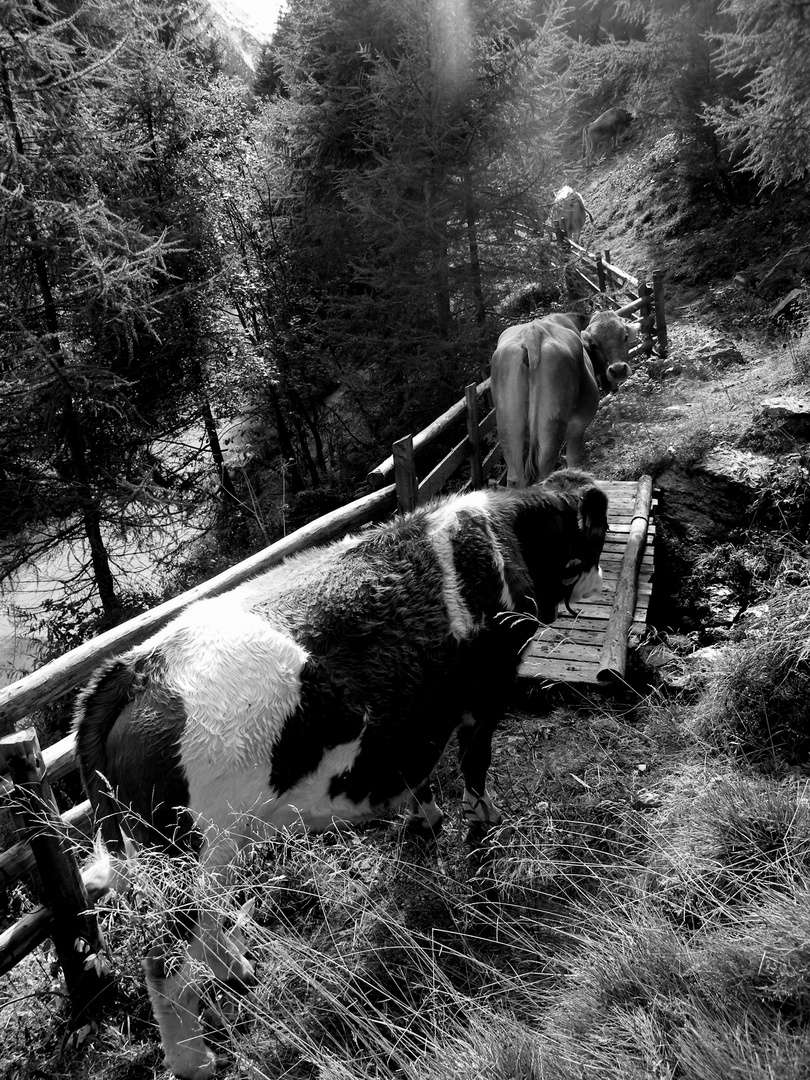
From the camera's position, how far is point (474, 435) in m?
7.41

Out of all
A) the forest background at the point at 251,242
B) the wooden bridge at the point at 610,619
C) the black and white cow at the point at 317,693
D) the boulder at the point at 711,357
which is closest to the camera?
the black and white cow at the point at 317,693

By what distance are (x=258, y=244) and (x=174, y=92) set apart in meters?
2.32

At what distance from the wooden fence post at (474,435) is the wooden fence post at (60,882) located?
537 cm

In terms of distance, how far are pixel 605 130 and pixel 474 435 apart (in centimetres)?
2108

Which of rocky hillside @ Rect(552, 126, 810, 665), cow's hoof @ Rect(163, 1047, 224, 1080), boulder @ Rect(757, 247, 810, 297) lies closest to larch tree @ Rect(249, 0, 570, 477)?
rocky hillside @ Rect(552, 126, 810, 665)

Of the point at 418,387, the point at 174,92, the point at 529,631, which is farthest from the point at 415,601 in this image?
the point at 174,92

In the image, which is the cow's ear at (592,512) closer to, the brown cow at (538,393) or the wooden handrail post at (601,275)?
the brown cow at (538,393)

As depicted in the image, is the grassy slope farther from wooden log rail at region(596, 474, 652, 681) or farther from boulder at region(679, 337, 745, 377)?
boulder at region(679, 337, 745, 377)

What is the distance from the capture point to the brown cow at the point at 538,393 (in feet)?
22.4

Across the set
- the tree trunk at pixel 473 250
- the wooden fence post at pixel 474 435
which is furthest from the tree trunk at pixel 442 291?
the wooden fence post at pixel 474 435

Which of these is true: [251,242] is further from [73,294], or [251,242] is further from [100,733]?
[100,733]

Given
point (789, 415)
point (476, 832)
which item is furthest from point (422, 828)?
point (789, 415)

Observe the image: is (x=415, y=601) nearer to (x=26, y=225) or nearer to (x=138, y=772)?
(x=138, y=772)

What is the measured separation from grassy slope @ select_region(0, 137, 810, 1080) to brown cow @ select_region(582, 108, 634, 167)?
23821 mm
